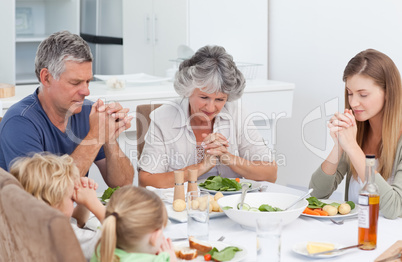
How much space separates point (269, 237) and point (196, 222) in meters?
0.30

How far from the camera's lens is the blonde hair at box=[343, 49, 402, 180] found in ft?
6.20

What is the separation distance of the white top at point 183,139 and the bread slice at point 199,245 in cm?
82

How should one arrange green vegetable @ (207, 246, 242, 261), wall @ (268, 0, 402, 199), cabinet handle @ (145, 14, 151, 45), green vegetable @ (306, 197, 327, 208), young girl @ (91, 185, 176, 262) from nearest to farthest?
young girl @ (91, 185, 176, 262) < green vegetable @ (207, 246, 242, 261) < green vegetable @ (306, 197, 327, 208) < wall @ (268, 0, 402, 199) < cabinet handle @ (145, 14, 151, 45)

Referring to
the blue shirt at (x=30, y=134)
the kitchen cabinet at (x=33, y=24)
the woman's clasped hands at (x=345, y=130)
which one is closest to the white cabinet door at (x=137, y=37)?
the kitchen cabinet at (x=33, y=24)

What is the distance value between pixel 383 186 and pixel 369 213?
1.16 ft

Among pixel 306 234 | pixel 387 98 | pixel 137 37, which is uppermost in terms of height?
pixel 137 37

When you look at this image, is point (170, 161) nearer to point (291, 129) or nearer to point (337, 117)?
point (337, 117)

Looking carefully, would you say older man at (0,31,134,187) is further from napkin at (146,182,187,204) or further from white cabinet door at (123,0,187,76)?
white cabinet door at (123,0,187,76)

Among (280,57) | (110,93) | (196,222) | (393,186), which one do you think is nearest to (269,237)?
(196,222)

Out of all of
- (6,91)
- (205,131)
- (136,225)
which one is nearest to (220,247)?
(136,225)

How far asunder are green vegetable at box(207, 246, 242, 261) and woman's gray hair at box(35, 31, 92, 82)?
37.1 inches

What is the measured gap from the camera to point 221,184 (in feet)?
6.42

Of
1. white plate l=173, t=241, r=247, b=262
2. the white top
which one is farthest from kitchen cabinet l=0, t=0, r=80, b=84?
white plate l=173, t=241, r=247, b=262

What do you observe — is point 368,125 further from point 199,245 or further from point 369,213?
point 199,245
